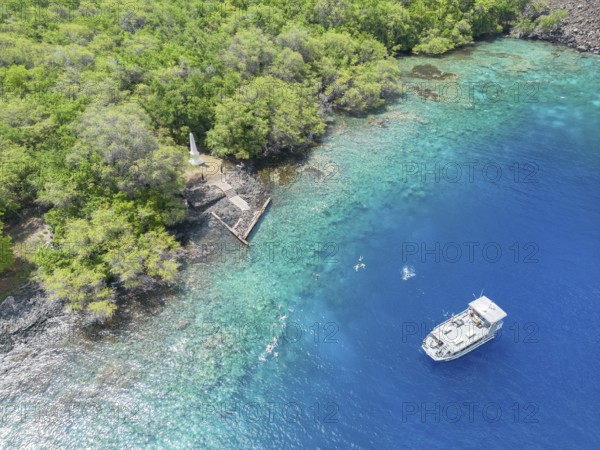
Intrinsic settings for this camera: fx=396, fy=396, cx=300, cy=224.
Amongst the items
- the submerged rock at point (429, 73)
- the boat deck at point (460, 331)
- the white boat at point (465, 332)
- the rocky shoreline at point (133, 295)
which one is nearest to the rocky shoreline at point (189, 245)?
the rocky shoreline at point (133, 295)

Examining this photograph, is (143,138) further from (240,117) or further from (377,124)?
(377,124)

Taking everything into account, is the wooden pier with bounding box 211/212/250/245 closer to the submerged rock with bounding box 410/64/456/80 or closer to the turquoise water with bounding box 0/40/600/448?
the turquoise water with bounding box 0/40/600/448

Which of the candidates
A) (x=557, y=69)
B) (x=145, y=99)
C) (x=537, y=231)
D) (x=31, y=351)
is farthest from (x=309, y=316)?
(x=557, y=69)

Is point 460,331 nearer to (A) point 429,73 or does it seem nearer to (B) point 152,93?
(B) point 152,93

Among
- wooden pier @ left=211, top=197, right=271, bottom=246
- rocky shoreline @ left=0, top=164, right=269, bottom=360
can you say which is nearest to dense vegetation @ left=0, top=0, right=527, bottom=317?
rocky shoreline @ left=0, top=164, right=269, bottom=360

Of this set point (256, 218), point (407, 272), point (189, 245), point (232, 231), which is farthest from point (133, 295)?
point (407, 272)

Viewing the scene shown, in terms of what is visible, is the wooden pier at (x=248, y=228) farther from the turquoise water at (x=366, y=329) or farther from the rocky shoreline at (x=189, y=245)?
the turquoise water at (x=366, y=329)
